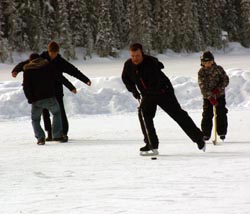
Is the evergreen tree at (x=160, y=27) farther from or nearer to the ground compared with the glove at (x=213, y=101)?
nearer to the ground

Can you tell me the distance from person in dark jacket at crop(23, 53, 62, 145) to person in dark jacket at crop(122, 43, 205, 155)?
2057 mm

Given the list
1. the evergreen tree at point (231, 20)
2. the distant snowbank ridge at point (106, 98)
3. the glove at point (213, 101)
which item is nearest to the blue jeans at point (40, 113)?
the glove at point (213, 101)

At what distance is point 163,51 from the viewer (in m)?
61.4

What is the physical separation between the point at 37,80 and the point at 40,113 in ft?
1.82

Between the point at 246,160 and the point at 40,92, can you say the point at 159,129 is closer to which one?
the point at 40,92

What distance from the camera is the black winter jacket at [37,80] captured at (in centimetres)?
855

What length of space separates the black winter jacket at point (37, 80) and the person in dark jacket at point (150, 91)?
2.05 meters

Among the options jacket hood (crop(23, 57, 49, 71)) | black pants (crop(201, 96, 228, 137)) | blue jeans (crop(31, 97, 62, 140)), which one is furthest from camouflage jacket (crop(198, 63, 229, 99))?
jacket hood (crop(23, 57, 49, 71))

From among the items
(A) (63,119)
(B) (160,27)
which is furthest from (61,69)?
Answer: (B) (160,27)

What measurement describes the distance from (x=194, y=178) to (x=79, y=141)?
13.1ft

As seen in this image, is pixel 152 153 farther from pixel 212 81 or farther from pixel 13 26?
pixel 13 26

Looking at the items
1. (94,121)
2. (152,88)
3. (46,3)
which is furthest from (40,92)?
(46,3)

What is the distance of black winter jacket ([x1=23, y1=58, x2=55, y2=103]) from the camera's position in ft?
28.1

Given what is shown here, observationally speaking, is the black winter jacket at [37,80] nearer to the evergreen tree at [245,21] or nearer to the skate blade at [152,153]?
the skate blade at [152,153]
